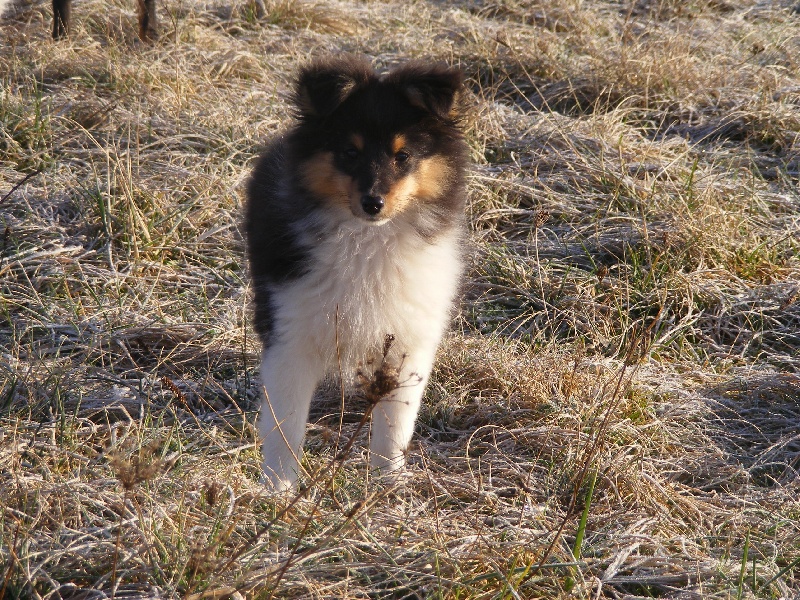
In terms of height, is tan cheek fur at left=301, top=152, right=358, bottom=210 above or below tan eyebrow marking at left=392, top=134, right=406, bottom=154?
below

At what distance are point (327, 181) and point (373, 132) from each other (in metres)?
0.26

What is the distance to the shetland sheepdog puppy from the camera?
11.5 feet

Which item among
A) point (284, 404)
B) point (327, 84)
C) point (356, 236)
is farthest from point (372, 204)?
point (284, 404)

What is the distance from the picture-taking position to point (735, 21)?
30.0 ft

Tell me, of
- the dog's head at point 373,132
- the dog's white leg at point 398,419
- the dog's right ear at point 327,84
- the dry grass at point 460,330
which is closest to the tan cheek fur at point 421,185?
the dog's head at point 373,132

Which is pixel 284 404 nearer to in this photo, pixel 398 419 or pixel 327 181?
pixel 398 419

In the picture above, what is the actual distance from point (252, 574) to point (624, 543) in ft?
4.35

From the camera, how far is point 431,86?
3.55 metres

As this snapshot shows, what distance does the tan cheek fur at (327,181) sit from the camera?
11.4ft

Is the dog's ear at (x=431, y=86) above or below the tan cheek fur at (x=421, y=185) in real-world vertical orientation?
above

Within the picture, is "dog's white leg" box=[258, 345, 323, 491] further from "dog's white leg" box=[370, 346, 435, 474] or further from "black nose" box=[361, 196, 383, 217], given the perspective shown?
"black nose" box=[361, 196, 383, 217]

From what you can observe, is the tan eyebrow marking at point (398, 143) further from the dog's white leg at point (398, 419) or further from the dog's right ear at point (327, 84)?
the dog's white leg at point (398, 419)

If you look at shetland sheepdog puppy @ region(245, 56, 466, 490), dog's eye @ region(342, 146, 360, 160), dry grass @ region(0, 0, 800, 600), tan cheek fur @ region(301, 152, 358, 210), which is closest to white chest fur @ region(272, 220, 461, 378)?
shetland sheepdog puppy @ region(245, 56, 466, 490)

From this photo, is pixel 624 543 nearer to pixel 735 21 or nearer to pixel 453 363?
pixel 453 363
